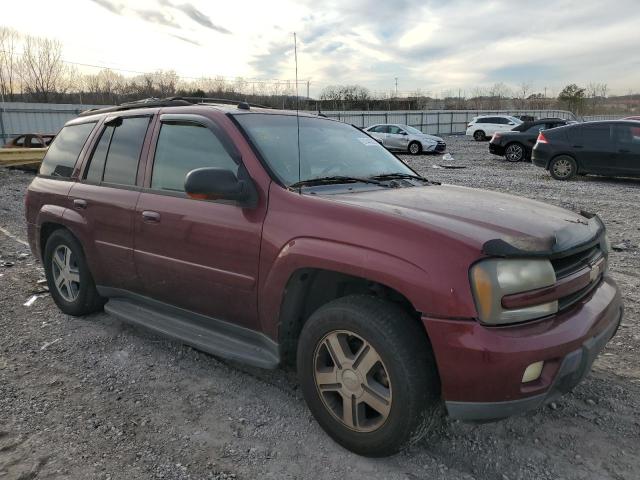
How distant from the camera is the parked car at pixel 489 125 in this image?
95.7ft

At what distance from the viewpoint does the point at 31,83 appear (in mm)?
41219

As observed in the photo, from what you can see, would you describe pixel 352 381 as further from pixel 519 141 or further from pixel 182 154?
pixel 519 141

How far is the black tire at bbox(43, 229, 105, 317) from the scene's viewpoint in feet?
13.7

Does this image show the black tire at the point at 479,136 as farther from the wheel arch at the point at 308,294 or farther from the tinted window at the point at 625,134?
the wheel arch at the point at 308,294

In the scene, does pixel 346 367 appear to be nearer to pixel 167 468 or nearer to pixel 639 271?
pixel 167 468

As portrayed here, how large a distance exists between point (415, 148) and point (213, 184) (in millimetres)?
20458

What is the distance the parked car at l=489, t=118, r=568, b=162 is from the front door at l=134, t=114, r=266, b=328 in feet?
55.3

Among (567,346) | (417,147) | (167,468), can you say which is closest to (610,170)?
(417,147)

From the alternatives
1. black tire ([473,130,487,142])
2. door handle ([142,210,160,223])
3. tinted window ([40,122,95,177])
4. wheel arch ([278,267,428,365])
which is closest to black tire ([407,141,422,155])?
black tire ([473,130,487,142])

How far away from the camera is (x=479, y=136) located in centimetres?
3034

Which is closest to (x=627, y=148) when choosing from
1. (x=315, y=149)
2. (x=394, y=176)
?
(x=394, y=176)

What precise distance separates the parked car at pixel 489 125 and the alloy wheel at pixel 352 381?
29.1m

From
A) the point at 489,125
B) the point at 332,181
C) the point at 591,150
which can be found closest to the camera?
the point at 332,181

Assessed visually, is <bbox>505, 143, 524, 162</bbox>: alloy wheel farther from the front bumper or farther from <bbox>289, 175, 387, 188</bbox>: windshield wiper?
the front bumper
